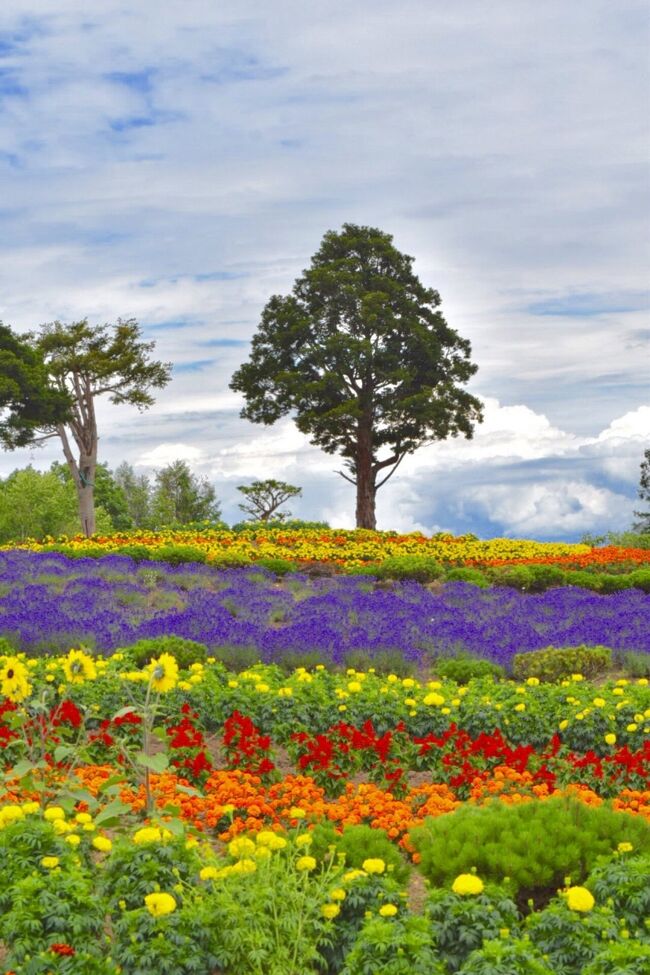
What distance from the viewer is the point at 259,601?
523 inches

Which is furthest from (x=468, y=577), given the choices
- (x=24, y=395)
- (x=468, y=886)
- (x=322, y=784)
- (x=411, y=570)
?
(x=24, y=395)

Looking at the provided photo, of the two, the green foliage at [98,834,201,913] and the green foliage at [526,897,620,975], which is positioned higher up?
the green foliage at [98,834,201,913]

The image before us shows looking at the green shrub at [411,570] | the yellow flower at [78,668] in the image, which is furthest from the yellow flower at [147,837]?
the green shrub at [411,570]

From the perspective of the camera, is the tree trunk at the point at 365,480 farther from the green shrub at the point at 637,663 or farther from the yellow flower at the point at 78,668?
the yellow flower at the point at 78,668

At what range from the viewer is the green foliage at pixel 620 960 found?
344 centimetres

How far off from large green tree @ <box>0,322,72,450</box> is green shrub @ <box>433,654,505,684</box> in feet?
81.3

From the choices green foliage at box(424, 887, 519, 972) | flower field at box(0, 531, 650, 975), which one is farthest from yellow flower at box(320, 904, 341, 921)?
green foliage at box(424, 887, 519, 972)

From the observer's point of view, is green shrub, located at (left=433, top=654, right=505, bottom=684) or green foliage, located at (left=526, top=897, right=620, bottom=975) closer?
green foliage, located at (left=526, top=897, right=620, bottom=975)

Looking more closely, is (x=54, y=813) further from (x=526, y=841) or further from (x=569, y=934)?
(x=569, y=934)

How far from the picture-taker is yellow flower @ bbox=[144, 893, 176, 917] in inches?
150

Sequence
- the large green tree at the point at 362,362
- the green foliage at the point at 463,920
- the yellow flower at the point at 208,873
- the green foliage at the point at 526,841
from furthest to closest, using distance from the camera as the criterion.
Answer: the large green tree at the point at 362,362 < the green foliage at the point at 526,841 < the yellow flower at the point at 208,873 < the green foliage at the point at 463,920

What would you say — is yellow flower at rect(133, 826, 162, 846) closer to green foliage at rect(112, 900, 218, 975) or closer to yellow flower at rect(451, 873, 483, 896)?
green foliage at rect(112, 900, 218, 975)

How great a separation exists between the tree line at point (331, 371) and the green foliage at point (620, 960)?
2739 centimetres

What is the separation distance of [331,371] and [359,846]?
2773 cm
